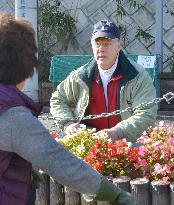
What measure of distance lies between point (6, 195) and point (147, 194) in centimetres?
104

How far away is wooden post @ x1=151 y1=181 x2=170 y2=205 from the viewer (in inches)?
132

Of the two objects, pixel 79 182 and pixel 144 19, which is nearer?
pixel 79 182

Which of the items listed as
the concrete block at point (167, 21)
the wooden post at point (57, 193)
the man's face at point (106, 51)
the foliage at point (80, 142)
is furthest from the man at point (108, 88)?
the concrete block at point (167, 21)

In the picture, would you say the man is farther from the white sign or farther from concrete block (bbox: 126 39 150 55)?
concrete block (bbox: 126 39 150 55)

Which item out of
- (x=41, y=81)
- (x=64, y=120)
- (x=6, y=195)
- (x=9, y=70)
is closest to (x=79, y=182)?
(x=6, y=195)

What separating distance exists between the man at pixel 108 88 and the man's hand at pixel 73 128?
0.08 m

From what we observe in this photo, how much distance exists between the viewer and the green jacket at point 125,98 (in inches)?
175

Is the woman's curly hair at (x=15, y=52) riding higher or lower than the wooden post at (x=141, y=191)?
higher

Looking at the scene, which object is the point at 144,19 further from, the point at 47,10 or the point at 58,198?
the point at 58,198

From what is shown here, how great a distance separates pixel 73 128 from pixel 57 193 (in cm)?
67

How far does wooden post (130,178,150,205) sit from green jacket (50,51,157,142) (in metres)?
0.97

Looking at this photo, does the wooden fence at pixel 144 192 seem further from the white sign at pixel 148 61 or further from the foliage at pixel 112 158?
A: the white sign at pixel 148 61

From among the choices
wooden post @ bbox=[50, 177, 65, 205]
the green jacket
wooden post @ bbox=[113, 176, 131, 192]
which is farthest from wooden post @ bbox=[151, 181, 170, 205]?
the green jacket

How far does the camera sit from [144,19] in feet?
35.7
